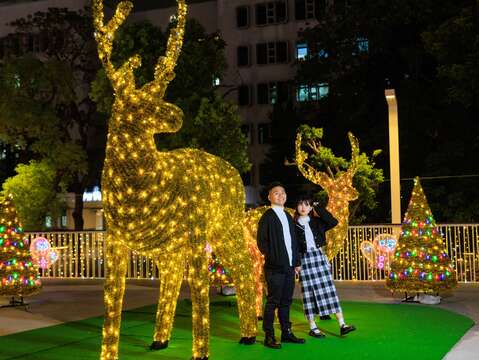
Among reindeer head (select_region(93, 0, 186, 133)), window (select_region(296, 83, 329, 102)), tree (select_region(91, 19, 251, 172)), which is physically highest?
window (select_region(296, 83, 329, 102))

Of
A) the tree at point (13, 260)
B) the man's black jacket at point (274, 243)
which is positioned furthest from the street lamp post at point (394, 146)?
the tree at point (13, 260)

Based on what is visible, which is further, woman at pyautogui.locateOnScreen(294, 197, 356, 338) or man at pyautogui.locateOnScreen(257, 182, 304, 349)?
woman at pyautogui.locateOnScreen(294, 197, 356, 338)

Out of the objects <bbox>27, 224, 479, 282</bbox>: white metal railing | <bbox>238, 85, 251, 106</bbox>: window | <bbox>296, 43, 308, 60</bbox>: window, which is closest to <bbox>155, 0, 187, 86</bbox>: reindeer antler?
<bbox>27, 224, 479, 282</bbox>: white metal railing

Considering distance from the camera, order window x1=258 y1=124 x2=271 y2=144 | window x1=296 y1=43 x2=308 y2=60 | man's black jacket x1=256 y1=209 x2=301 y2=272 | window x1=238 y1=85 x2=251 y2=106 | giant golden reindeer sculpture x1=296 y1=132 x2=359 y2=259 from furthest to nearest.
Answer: window x1=238 y1=85 x2=251 y2=106, window x1=258 y1=124 x2=271 y2=144, window x1=296 y1=43 x2=308 y2=60, giant golden reindeer sculpture x1=296 y1=132 x2=359 y2=259, man's black jacket x1=256 y1=209 x2=301 y2=272

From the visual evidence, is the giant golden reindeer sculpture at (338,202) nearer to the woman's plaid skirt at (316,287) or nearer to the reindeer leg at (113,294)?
the woman's plaid skirt at (316,287)

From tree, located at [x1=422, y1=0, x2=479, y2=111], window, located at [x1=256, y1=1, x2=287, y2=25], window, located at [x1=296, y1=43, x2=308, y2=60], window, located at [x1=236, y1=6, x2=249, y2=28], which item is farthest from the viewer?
window, located at [x1=236, y1=6, x2=249, y2=28]

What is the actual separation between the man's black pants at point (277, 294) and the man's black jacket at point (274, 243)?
0.25 feet

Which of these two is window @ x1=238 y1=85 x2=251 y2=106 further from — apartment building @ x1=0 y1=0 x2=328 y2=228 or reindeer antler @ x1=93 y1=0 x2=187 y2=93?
reindeer antler @ x1=93 y1=0 x2=187 y2=93

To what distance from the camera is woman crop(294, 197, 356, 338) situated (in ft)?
24.6

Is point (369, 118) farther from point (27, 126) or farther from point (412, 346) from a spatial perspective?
point (412, 346)

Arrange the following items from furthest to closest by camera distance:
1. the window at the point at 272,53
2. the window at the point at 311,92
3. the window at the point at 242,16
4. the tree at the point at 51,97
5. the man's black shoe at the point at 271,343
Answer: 1. the window at the point at 242,16
2. the window at the point at 272,53
3. the window at the point at 311,92
4. the tree at the point at 51,97
5. the man's black shoe at the point at 271,343

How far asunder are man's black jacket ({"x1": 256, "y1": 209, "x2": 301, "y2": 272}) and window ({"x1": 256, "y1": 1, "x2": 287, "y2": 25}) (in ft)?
93.9

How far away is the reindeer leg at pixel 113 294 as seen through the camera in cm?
585

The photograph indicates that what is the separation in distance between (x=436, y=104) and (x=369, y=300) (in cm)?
1248
